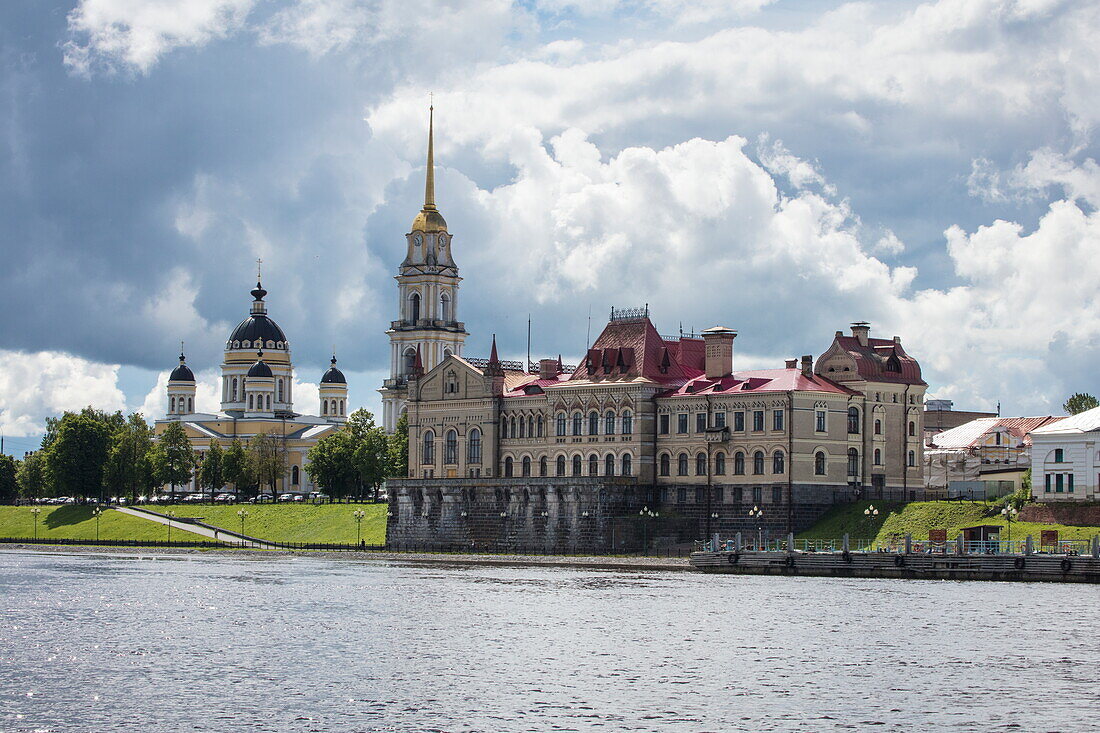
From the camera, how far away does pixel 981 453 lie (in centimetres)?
15688

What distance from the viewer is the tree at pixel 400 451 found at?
17225cm

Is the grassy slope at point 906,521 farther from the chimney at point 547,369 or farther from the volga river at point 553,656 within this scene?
the chimney at point 547,369

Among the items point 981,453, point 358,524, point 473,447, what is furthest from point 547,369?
point 981,453

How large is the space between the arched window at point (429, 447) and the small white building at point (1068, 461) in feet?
175

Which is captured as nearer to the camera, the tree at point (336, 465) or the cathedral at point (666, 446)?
the cathedral at point (666, 446)

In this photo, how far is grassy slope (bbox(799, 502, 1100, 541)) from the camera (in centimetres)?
11744

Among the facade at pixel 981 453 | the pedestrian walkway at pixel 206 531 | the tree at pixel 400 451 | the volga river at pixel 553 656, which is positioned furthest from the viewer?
the tree at pixel 400 451

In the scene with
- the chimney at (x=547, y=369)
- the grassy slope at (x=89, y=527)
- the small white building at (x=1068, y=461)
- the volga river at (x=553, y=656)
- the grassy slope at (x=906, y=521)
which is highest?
the chimney at (x=547, y=369)

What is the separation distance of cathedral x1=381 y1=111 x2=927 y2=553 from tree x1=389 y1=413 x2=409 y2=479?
22441 millimetres

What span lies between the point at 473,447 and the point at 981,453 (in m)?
44.5

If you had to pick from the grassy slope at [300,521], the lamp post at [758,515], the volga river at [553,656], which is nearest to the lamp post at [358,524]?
the grassy slope at [300,521]

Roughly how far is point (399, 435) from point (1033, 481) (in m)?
76.8

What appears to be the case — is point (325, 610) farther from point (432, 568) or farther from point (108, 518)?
point (108, 518)

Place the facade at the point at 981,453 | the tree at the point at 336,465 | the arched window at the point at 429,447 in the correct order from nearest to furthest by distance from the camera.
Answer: the facade at the point at 981,453 < the arched window at the point at 429,447 < the tree at the point at 336,465
